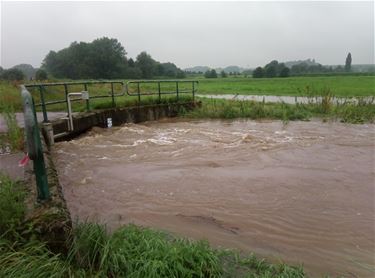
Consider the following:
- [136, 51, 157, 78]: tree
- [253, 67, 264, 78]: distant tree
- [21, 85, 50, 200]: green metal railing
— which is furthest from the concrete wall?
[136, 51, 157, 78]: tree

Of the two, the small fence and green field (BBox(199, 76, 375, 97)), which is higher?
the small fence

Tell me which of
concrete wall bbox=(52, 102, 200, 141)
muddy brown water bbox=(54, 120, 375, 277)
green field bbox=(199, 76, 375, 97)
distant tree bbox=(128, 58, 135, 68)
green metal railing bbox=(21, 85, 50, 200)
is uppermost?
distant tree bbox=(128, 58, 135, 68)

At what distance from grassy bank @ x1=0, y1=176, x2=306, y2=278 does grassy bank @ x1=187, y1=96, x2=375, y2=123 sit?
10318mm

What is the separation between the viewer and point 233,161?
7.21m

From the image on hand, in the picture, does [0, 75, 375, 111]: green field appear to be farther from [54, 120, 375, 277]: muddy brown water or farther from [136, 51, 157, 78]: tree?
[136, 51, 157, 78]: tree

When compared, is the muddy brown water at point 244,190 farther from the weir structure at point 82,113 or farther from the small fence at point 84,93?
the small fence at point 84,93

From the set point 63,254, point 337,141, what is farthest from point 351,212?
point 337,141

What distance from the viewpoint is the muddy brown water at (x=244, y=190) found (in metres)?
3.87

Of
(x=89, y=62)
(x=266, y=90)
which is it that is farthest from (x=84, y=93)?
(x=89, y=62)

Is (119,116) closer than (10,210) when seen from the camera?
No

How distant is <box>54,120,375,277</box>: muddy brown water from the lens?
3865 mm

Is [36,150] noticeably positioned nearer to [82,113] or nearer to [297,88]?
[82,113]

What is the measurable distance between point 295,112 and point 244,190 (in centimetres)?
910

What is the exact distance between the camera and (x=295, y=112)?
535 inches
